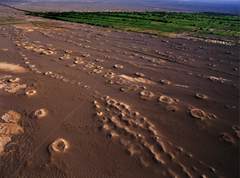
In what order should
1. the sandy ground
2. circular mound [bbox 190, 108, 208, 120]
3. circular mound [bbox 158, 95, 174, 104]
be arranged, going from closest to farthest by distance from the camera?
the sandy ground, circular mound [bbox 190, 108, 208, 120], circular mound [bbox 158, 95, 174, 104]

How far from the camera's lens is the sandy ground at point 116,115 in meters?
5.03

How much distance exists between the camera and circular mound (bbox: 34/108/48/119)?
6605 mm

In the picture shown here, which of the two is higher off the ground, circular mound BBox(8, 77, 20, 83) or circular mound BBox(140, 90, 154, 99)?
circular mound BBox(140, 90, 154, 99)

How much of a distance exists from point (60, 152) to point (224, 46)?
43.7 ft

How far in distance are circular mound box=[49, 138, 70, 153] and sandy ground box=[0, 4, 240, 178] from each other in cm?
2

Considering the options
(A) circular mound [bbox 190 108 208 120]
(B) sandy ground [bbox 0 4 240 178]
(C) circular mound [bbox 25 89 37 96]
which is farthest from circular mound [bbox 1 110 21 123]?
(A) circular mound [bbox 190 108 208 120]

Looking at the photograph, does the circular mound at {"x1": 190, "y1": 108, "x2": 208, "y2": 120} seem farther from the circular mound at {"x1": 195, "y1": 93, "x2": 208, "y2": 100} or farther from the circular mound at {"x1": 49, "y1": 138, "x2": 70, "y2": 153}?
the circular mound at {"x1": 49, "y1": 138, "x2": 70, "y2": 153}

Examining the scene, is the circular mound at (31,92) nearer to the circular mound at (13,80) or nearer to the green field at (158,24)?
the circular mound at (13,80)

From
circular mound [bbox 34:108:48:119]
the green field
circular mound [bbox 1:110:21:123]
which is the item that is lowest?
the green field

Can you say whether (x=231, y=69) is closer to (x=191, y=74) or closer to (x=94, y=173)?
(x=191, y=74)

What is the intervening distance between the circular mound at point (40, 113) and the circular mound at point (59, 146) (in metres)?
1.19

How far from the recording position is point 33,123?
246 inches

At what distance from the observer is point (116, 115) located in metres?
6.64

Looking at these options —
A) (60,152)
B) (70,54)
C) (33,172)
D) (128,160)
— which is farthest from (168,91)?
(70,54)
